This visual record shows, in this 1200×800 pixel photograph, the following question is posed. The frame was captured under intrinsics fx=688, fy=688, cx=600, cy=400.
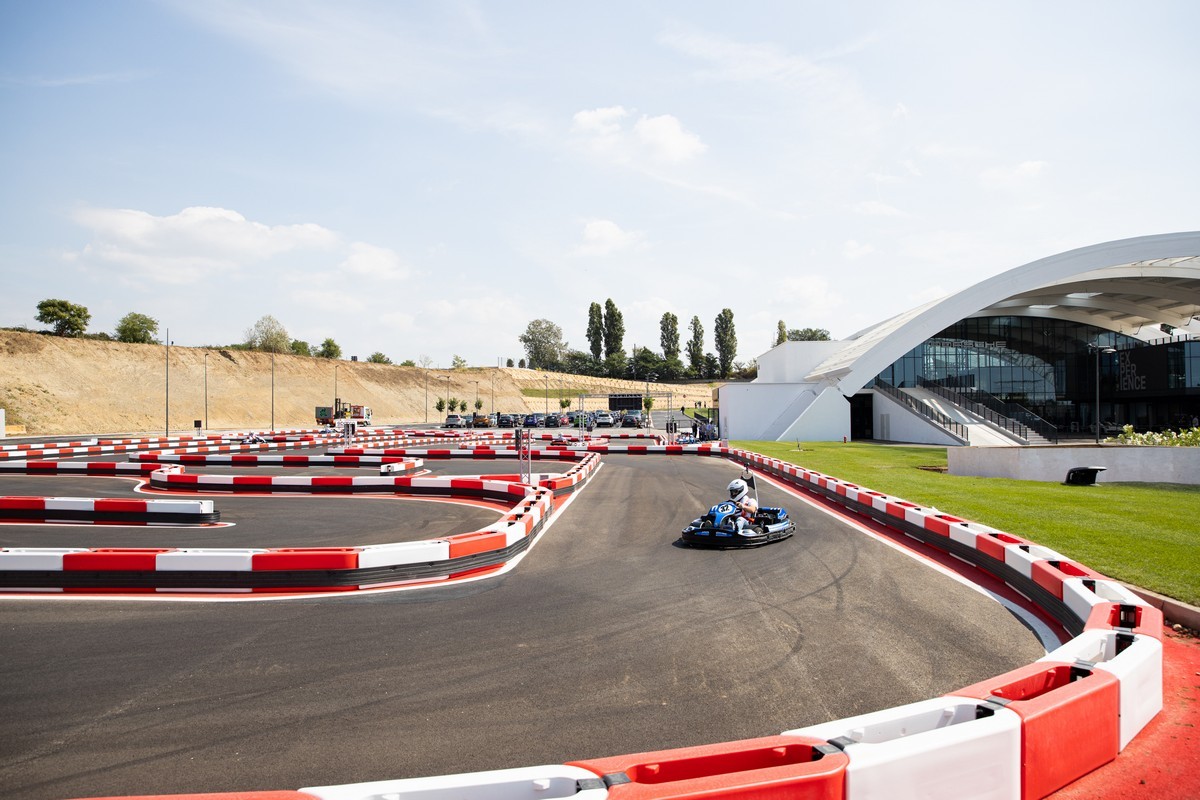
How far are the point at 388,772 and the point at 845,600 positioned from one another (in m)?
5.50

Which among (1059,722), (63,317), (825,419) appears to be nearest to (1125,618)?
(1059,722)

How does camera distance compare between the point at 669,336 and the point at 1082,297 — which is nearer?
the point at 1082,297

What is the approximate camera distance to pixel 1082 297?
48.6 meters

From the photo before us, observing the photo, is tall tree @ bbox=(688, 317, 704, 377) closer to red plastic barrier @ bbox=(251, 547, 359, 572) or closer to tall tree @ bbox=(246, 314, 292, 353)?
tall tree @ bbox=(246, 314, 292, 353)

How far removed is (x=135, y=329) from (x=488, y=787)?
342 ft

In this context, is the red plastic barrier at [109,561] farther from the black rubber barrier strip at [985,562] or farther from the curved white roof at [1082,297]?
the curved white roof at [1082,297]

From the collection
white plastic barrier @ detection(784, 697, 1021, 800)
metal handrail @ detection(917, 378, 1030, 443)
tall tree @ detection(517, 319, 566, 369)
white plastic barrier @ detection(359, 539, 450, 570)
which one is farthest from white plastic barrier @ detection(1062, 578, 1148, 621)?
tall tree @ detection(517, 319, 566, 369)

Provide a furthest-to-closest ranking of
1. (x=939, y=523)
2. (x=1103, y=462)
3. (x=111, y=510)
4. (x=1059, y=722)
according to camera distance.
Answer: (x=1103, y=462) → (x=111, y=510) → (x=939, y=523) → (x=1059, y=722)

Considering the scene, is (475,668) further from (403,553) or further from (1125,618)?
(1125,618)

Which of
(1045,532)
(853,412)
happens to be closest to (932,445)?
(853,412)

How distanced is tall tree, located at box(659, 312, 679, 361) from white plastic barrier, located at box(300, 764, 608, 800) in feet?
456

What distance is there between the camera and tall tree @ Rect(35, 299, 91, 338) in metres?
78.6

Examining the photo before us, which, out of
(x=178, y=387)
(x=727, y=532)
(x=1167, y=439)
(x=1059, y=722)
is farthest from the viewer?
(x=178, y=387)

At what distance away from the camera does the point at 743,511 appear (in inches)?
434
